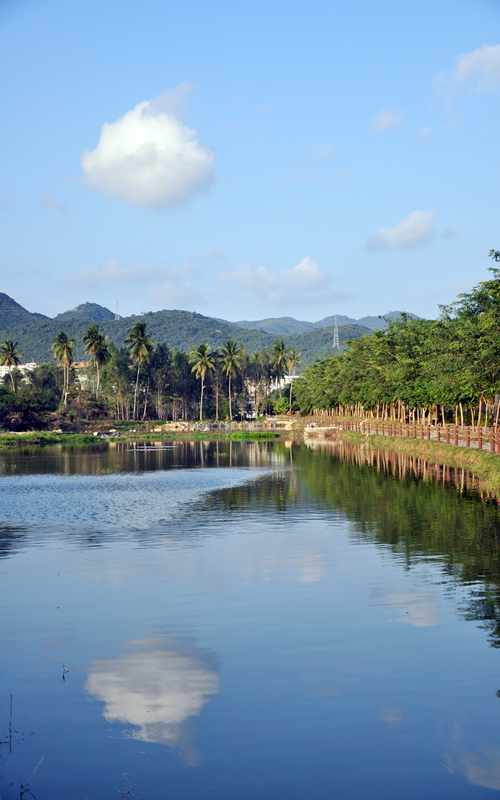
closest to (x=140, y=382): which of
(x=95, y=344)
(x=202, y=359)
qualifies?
(x=202, y=359)

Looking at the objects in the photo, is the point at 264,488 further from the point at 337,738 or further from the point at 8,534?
the point at 337,738

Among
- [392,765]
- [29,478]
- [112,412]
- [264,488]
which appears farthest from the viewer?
[112,412]

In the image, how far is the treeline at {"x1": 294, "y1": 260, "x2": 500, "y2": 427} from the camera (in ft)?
122

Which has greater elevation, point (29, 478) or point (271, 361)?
point (271, 361)

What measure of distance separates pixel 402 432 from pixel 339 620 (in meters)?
52.4

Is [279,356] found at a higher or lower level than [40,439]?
higher

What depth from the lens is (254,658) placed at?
439 inches

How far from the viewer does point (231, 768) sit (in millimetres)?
8008

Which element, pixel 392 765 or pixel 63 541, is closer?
pixel 392 765

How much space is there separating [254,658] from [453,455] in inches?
1345

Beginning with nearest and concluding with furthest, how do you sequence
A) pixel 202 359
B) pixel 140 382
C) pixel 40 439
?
pixel 40 439
pixel 202 359
pixel 140 382

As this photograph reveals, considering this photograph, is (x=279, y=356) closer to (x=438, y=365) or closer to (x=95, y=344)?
(x=95, y=344)

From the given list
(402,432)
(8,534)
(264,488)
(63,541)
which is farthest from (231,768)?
(402,432)

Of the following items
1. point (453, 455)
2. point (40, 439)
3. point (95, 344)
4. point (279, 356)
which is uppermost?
point (279, 356)
